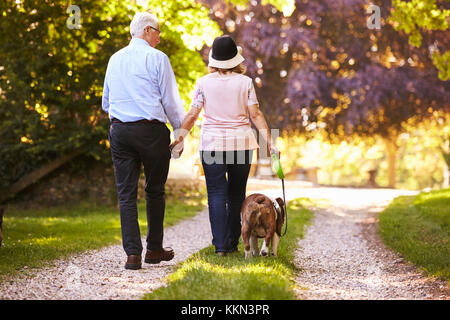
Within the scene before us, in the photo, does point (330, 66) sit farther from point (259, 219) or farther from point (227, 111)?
point (259, 219)

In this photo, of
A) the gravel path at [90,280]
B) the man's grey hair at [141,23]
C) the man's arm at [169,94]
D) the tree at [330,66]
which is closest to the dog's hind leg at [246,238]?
the gravel path at [90,280]

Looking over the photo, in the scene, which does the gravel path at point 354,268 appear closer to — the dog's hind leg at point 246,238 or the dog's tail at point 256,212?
the dog's hind leg at point 246,238

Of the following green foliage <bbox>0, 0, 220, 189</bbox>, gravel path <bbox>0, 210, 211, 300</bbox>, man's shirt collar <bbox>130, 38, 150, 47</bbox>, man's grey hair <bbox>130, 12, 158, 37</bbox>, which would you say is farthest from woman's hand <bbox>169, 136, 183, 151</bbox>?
green foliage <bbox>0, 0, 220, 189</bbox>

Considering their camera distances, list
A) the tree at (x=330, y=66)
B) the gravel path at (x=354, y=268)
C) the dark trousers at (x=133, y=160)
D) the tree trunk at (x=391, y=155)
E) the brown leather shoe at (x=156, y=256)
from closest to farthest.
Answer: the gravel path at (x=354, y=268) → the dark trousers at (x=133, y=160) → the brown leather shoe at (x=156, y=256) → the tree at (x=330, y=66) → the tree trunk at (x=391, y=155)

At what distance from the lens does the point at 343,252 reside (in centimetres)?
737

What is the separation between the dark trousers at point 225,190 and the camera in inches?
215

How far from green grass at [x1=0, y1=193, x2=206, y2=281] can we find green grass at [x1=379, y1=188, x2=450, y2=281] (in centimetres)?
379

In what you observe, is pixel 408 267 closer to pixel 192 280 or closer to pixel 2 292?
pixel 192 280

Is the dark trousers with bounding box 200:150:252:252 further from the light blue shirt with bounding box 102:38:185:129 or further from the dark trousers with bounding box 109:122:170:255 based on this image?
the light blue shirt with bounding box 102:38:185:129

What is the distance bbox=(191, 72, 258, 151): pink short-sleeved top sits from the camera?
539cm

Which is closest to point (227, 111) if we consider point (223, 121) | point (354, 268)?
point (223, 121)

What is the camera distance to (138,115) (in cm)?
518

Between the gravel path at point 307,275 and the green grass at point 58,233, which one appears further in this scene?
the green grass at point 58,233

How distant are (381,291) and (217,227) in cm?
162
